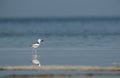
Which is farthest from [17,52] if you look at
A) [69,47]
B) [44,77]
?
[44,77]

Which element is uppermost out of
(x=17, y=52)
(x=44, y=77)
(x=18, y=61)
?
(x=17, y=52)

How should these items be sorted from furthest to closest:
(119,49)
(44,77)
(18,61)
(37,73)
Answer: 1. (119,49)
2. (18,61)
3. (37,73)
4. (44,77)

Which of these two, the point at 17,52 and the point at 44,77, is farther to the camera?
the point at 17,52

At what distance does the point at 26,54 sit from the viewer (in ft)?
111

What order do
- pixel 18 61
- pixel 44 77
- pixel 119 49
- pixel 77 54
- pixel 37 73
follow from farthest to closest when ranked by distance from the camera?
pixel 119 49
pixel 77 54
pixel 18 61
pixel 37 73
pixel 44 77

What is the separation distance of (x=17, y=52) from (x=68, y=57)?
494cm

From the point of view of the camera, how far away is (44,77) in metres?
22.8

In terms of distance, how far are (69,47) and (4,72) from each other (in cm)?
1252

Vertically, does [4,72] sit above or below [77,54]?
below

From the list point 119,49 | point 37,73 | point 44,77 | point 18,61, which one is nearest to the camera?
point 44,77

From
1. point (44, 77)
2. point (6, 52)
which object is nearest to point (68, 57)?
point (6, 52)

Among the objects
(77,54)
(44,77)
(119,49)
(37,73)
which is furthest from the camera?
(119,49)

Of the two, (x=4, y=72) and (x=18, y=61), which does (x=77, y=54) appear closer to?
(x=18, y=61)

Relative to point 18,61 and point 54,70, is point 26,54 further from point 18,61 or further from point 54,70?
point 54,70
